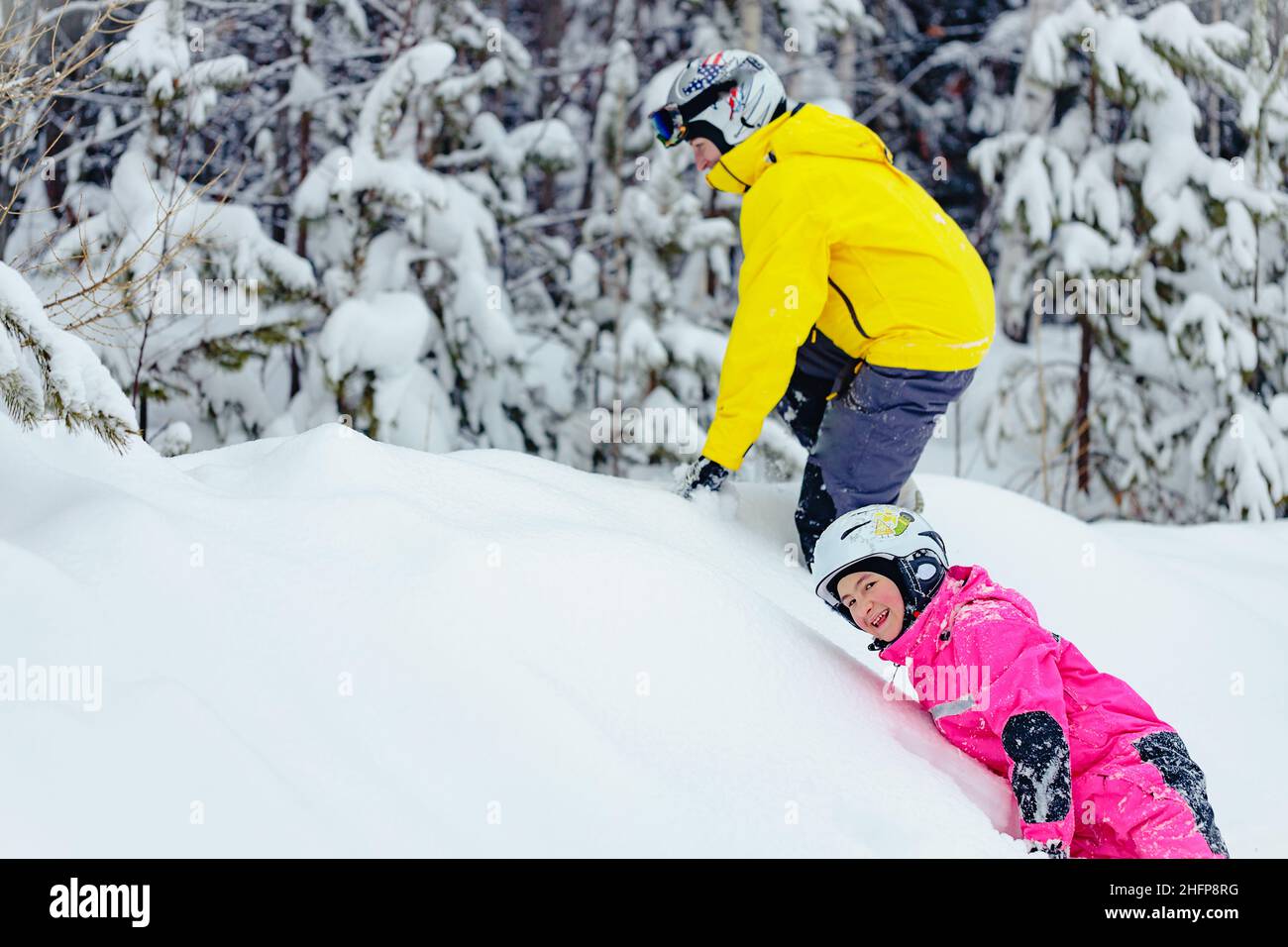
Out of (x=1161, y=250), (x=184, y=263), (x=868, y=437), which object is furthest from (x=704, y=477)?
(x=1161, y=250)

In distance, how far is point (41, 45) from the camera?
6875 mm

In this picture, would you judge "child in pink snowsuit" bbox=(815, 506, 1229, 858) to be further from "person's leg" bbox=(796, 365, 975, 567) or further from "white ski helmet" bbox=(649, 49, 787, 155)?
"white ski helmet" bbox=(649, 49, 787, 155)

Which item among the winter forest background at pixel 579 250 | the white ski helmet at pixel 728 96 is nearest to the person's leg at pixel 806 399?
the white ski helmet at pixel 728 96

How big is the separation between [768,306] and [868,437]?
0.51 meters

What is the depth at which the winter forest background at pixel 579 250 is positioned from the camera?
6.42m

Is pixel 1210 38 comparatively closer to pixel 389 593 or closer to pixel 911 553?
pixel 911 553

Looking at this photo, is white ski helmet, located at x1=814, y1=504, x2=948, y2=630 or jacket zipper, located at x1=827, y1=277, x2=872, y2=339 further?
jacket zipper, located at x1=827, y1=277, x2=872, y2=339

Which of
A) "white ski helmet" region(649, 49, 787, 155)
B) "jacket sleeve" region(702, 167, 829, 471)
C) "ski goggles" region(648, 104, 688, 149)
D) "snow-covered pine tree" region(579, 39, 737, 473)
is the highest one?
"white ski helmet" region(649, 49, 787, 155)

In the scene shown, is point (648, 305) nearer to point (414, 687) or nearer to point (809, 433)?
point (809, 433)

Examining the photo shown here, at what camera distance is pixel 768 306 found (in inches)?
143

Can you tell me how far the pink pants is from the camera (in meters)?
2.48

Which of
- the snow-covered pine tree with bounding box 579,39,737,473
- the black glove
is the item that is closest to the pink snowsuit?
A: the black glove

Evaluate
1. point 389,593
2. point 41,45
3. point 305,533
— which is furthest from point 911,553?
point 41,45

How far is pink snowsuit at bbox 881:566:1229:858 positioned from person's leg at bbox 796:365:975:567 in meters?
0.98
